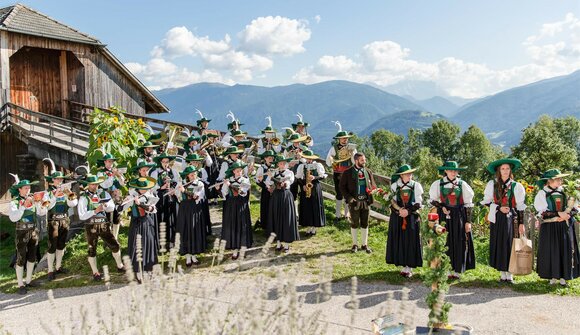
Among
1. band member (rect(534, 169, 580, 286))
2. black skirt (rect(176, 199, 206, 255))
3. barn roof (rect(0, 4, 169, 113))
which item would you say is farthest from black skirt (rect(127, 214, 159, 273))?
barn roof (rect(0, 4, 169, 113))

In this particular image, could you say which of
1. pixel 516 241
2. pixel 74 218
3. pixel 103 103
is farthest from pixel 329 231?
pixel 103 103

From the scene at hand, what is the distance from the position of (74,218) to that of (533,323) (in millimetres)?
11062

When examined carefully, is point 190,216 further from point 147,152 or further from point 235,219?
point 147,152

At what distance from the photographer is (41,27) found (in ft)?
63.8

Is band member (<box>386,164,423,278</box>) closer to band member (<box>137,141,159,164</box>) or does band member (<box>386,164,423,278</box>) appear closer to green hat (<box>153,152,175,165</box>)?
green hat (<box>153,152,175,165</box>)

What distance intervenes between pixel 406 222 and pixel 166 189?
4.77 m

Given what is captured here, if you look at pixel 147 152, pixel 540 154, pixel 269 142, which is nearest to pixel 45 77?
pixel 147 152

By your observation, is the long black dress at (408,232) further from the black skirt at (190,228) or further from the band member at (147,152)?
the band member at (147,152)

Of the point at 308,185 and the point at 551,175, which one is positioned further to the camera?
the point at 308,185

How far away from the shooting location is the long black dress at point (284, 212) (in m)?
10.1

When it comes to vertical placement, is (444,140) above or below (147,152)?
above

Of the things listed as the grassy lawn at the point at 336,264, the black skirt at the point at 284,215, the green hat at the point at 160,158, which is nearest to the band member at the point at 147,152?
the green hat at the point at 160,158

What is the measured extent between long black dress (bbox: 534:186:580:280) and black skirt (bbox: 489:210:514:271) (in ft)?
1.66

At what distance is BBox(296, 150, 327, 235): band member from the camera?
11.3 metres
